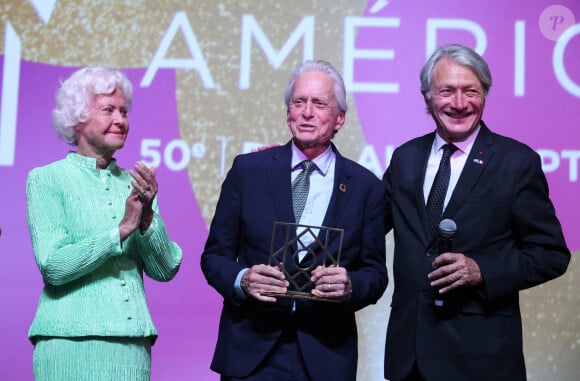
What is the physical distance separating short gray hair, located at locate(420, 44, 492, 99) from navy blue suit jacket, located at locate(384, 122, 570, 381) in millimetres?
233

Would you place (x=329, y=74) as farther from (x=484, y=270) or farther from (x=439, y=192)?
(x=484, y=270)

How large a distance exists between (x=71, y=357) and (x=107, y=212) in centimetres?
44

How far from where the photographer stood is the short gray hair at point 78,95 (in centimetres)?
278

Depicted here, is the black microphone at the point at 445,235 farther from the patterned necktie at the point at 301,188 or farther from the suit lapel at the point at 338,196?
the patterned necktie at the point at 301,188

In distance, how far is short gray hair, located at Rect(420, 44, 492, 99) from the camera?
285 cm

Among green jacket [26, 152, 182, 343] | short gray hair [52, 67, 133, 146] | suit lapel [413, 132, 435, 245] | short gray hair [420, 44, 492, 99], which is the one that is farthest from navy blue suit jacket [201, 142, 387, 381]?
short gray hair [52, 67, 133, 146]

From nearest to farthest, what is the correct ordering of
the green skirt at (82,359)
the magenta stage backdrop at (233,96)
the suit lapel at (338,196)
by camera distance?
1. the green skirt at (82,359)
2. the suit lapel at (338,196)
3. the magenta stage backdrop at (233,96)

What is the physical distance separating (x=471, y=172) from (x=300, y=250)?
588 mm

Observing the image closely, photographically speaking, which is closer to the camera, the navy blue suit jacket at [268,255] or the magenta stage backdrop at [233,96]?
the navy blue suit jacket at [268,255]

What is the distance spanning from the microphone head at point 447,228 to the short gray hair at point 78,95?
1105mm

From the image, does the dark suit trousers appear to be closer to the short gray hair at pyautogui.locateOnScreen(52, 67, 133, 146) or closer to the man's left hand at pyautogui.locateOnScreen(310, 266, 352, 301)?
the man's left hand at pyautogui.locateOnScreen(310, 266, 352, 301)

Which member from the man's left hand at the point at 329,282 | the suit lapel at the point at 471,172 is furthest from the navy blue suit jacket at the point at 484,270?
the man's left hand at the point at 329,282

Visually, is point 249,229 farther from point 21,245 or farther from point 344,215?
point 21,245

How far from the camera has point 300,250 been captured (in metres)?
2.67
